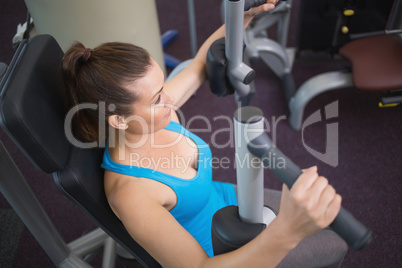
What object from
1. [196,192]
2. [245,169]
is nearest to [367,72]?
[196,192]

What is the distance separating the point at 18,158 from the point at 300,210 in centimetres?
196

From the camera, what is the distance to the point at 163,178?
37.9 inches

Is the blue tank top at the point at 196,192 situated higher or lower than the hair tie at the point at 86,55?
lower

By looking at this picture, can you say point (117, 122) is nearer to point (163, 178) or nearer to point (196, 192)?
point (163, 178)

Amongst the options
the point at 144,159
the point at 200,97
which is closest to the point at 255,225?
the point at 144,159

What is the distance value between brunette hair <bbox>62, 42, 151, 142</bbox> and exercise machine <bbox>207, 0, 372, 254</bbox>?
0.24 meters

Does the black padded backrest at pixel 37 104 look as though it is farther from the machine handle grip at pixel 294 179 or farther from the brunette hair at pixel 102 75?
the machine handle grip at pixel 294 179

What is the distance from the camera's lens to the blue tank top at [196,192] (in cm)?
95

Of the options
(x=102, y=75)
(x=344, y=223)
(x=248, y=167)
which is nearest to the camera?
(x=344, y=223)

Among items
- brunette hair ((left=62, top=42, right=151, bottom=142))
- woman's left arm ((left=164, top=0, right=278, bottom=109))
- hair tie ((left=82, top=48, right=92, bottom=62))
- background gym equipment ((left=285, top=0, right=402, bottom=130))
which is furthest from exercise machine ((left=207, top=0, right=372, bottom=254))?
background gym equipment ((left=285, top=0, right=402, bottom=130))

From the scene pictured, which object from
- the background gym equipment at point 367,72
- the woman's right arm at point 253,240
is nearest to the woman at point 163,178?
the woman's right arm at point 253,240

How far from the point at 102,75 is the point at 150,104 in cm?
14

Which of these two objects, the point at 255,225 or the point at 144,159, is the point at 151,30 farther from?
the point at 255,225

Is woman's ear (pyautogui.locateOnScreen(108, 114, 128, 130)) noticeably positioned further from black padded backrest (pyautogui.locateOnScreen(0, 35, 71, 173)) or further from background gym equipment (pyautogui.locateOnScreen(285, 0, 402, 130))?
background gym equipment (pyautogui.locateOnScreen(285, 0, 402, 130))
